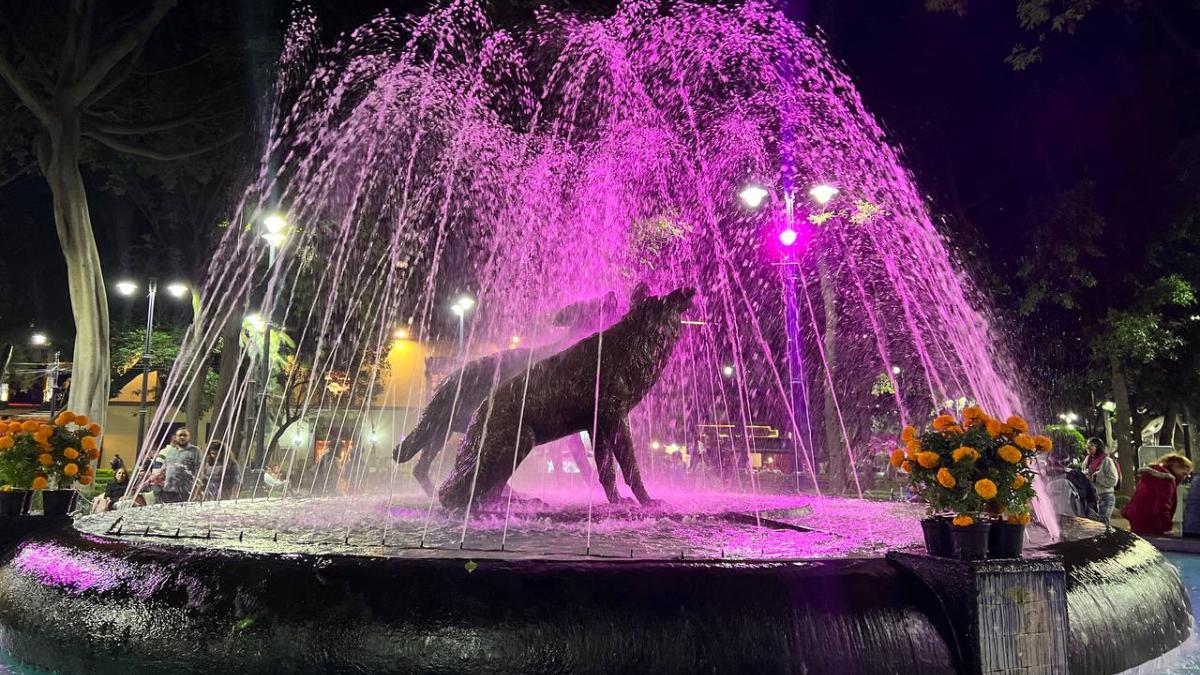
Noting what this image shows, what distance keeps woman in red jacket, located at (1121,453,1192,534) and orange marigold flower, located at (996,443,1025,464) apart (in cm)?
1186

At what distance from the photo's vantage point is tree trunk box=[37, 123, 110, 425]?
15180 millimetres

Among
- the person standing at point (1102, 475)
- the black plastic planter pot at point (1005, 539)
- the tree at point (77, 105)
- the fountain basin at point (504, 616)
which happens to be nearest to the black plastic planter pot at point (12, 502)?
the fountain basin at point (504, 616)

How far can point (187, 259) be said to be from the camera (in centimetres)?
2855

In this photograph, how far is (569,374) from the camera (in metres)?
7.84

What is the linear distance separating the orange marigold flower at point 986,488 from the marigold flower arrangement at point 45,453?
301 inches

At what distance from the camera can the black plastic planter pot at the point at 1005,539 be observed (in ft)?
15.6

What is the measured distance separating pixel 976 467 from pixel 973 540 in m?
0.42

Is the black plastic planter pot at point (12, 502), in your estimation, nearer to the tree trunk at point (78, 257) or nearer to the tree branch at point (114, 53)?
the tree trunk at point (78, 257)

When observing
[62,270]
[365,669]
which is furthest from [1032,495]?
[62,270]

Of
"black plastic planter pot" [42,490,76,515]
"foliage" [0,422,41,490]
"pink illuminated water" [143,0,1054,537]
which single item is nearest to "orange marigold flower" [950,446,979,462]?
"pink illuminated water" [143,0,1054,537]

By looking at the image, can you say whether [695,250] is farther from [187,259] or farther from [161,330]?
[161,330]

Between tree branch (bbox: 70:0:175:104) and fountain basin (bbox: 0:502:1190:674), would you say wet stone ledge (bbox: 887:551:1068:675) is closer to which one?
fountain basin (bbox: 0:502:1190:674)

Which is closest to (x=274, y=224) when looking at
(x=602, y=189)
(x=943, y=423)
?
(x=602, y=189)

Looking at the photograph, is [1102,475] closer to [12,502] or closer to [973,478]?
[973,478]
